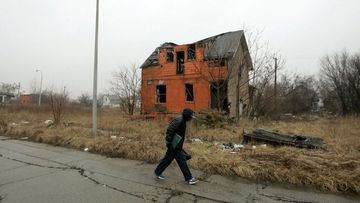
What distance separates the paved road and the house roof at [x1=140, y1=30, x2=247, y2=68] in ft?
44.3

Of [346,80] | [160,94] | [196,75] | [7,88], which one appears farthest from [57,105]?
[7,88]

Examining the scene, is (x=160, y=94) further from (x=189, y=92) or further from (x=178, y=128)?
(x=178, y=128)

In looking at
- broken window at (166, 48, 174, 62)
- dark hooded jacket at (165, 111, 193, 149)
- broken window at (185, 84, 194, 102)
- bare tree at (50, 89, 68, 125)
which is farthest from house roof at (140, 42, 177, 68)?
dark hooded jacket at (165, 111, 193, 149)

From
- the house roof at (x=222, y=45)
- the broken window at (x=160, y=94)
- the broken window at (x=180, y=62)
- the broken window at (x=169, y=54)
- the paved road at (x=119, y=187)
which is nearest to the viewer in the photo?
the paved road at (x=119, y=187)

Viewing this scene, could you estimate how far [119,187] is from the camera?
5.04 m

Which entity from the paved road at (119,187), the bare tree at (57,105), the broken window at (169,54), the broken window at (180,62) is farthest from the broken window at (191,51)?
the paved road at (119,187)

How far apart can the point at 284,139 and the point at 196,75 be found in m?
11.5

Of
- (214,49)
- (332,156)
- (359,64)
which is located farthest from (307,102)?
(332,156)

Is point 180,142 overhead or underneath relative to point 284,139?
overhead

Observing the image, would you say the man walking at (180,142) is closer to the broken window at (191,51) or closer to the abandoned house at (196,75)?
the abandoned house at (196,75)

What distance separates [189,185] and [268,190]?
5.63ft

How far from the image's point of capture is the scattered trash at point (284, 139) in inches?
331

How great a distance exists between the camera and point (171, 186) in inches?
200

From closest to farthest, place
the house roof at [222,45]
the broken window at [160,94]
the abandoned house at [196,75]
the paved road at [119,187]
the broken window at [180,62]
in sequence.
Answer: the paved road at [119,187]
the abandoned house at [196,75]
the house roof at [222,45]
the broken window at [180,62]
the broken window at [160,94]
